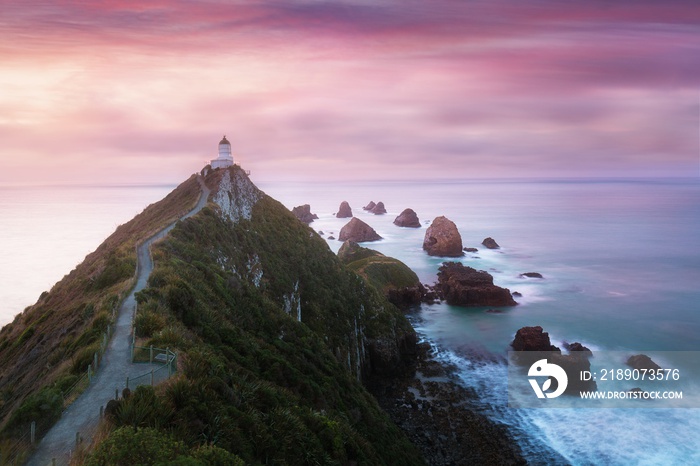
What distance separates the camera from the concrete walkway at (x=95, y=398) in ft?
33.2

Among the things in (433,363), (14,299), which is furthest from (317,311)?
(14,299)

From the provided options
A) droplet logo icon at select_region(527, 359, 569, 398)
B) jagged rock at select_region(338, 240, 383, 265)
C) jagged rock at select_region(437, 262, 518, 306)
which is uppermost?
jagged rock at select_region(338, 240, 383, 265)

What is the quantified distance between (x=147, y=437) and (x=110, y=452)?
71 centimetres

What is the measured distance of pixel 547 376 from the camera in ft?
148

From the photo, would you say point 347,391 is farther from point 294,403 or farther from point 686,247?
point 686,247

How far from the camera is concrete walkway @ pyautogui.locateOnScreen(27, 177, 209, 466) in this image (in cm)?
1013

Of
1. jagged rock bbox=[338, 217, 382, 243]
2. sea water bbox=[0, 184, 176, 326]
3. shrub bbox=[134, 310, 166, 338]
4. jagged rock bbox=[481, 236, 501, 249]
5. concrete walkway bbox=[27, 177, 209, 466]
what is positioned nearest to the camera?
concrete walkway bbox=[27, 177, 209, 466]

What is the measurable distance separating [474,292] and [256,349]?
52.8 m

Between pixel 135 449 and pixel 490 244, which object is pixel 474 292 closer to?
pixel 490 244

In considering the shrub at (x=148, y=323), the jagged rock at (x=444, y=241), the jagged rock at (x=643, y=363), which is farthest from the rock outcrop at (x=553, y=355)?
the jagged rock at (x=444, y=241)

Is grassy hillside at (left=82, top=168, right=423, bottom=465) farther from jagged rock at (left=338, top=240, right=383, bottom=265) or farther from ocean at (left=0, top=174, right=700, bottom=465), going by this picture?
jagged rock at (left=338, top=240, right=383, bottom=265)

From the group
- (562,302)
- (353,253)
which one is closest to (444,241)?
(353,253)

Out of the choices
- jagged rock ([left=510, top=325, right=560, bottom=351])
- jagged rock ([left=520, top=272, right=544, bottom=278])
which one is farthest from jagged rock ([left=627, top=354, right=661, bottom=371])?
jagged rock ([left=520, top=272, right=544, bottom=278])

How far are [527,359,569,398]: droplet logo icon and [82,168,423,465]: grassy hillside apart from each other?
13.2 m
